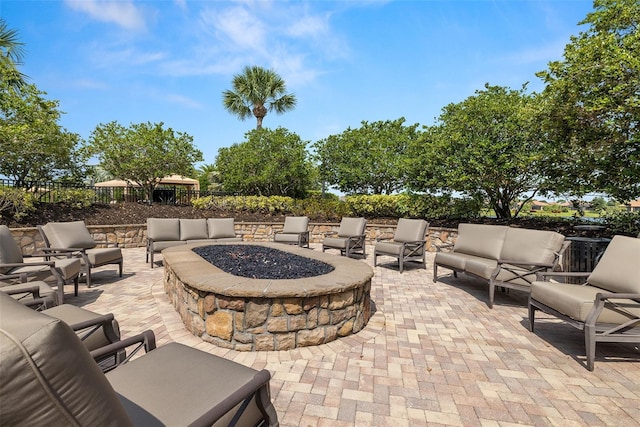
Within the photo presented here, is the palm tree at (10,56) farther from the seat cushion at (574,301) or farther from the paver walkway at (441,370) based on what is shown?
the seat cushion at (574,301)

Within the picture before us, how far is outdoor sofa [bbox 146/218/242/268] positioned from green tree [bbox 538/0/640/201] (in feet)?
26.6

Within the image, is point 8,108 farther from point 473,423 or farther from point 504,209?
point 504,209

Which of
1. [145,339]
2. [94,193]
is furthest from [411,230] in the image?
[94,193]

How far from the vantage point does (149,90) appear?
9195mm

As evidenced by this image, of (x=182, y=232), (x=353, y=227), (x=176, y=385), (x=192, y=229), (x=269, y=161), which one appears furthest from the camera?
(x=269, y=161)

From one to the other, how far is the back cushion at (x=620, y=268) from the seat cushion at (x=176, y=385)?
389cm

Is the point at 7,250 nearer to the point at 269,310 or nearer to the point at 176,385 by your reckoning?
the point at 269,310

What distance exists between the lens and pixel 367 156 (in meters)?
15.7

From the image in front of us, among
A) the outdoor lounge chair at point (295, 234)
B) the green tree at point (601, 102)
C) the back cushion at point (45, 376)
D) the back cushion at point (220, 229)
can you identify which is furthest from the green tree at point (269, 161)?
the back cushion at point (45, 376)

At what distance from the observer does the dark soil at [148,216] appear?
8281 mm

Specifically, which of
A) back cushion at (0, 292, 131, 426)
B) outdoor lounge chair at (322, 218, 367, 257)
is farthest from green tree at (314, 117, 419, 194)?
back cushion at (0, 292, 131, 426)

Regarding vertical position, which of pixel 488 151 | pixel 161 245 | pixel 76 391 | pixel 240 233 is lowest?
pixel 240 233

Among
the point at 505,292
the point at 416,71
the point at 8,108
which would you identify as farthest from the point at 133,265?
the point at 416,71

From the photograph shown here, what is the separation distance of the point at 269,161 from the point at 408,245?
29.2ft
